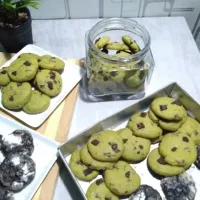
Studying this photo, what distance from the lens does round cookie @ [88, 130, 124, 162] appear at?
52cm

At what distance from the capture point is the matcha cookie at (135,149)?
0.55m

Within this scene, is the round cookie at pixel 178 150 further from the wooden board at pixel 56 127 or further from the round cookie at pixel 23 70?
the round cookie at pixel 23 70

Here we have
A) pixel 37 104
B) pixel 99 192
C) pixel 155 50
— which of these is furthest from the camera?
pixel 155 50

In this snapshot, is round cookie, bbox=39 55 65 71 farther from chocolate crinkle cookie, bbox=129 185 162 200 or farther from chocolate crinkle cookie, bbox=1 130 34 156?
chocolate crinkle cookie, bbox=129 185 162 200

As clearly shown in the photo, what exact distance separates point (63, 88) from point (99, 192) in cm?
26

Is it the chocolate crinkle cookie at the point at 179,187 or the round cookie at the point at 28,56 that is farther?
the round cookie at the point at 28,56

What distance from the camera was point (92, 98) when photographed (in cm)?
68

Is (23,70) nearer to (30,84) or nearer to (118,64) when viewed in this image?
(30,84)

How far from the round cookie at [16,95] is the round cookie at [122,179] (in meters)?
0.23

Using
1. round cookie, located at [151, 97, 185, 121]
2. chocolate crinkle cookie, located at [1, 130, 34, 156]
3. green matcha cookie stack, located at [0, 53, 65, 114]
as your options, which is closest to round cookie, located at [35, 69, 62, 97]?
green matcha cookie stack, located at [0, 53, 65, 114]

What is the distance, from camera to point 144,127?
1.88ft

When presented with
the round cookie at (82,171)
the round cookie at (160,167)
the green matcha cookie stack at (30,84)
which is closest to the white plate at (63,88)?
the green matcha cookie stack at (30,84)

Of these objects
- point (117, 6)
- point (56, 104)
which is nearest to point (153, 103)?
point (56, 104)

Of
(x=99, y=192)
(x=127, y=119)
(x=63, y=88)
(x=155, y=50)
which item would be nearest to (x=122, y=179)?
(x=99, y=192)
